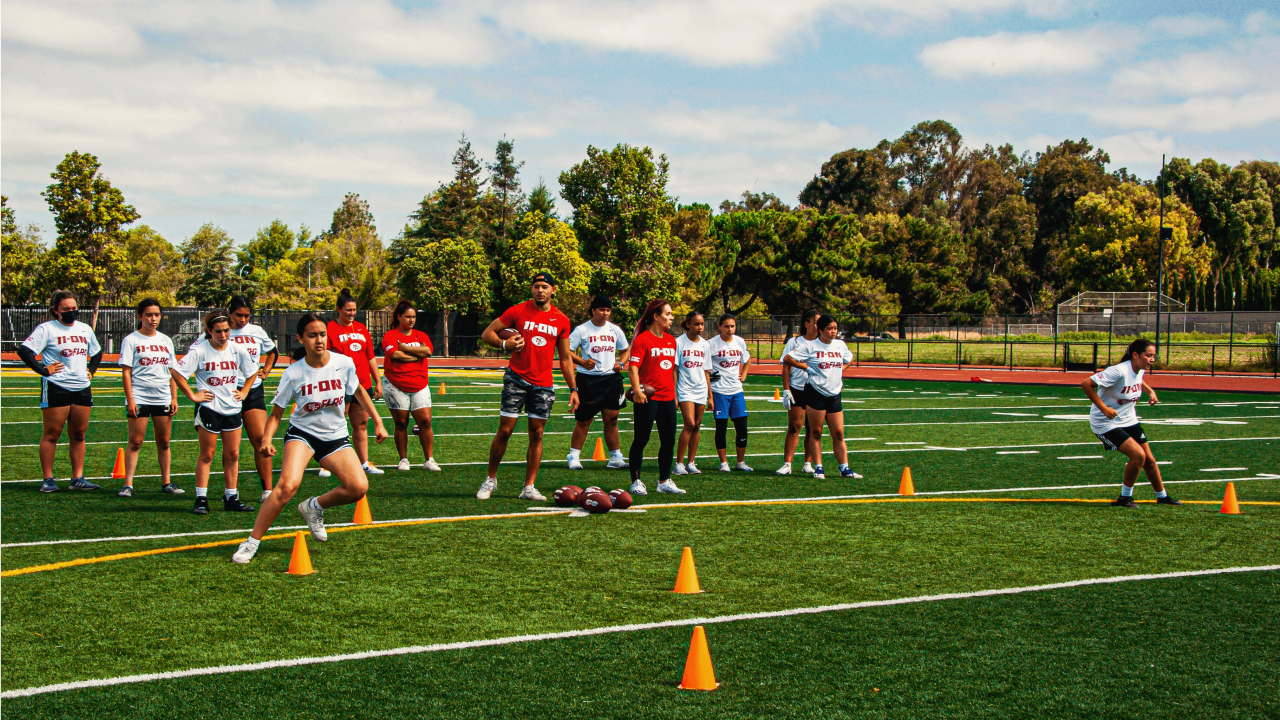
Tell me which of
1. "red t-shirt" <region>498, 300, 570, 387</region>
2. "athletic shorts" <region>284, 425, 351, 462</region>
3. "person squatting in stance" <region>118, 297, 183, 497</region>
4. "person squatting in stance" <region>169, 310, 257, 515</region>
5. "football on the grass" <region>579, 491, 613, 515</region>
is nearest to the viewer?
"athletic shorts" <region>284, 425, 351, 462</region>

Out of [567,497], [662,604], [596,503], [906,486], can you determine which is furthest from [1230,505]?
[662,604]

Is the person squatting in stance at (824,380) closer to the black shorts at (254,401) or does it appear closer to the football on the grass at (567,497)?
the football on the grass at (567,497)

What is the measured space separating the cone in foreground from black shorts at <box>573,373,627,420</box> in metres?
4.50

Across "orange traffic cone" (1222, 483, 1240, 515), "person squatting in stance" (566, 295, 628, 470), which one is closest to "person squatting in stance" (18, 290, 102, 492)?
"person squatting in stance" (566, 295, 628, 470)

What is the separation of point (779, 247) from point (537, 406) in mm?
57890

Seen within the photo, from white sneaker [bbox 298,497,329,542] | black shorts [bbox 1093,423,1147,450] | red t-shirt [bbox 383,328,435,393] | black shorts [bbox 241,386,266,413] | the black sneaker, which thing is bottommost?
the black sneaker

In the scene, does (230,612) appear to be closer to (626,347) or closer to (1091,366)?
(626,347)

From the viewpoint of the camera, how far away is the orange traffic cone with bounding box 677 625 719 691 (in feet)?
15.0

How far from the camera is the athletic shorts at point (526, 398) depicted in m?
9.24

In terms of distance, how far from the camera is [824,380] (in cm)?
1110

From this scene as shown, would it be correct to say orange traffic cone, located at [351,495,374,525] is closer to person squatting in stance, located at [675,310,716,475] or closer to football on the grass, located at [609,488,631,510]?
football on the grass, located at [609,488,631,510]

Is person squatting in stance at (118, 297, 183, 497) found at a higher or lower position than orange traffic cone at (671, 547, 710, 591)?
higher

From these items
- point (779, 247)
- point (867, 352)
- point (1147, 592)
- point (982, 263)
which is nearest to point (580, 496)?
point (1147, 592)

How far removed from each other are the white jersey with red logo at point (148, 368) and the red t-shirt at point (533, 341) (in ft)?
10.3
